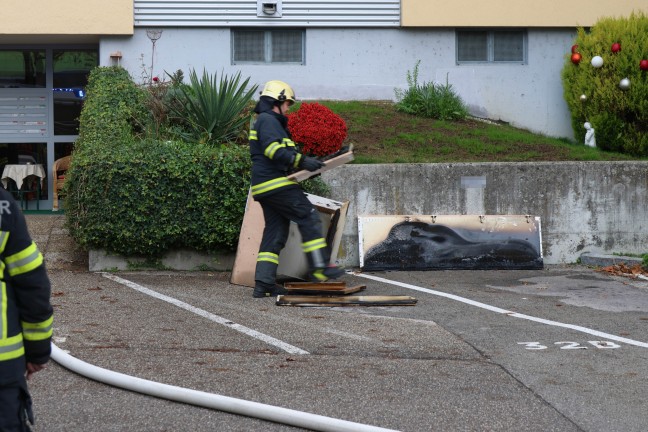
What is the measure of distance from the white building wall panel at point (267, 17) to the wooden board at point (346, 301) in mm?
7431

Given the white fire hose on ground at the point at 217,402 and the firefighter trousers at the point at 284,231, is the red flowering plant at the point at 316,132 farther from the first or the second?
the white fire hose on ground at the point at 217,402

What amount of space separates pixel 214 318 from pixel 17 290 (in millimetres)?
4370

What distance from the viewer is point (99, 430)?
4973 millimetres

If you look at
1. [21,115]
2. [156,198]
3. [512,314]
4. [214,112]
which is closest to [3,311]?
[512,314]

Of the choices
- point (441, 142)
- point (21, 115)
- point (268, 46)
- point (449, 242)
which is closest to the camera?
point (449, 242)

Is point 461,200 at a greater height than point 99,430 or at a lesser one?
greater

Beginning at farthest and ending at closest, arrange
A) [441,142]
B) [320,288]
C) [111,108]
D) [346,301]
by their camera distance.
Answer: [441,142] < [111,108] < [320,288] < [346,301]

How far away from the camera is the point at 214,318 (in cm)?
793

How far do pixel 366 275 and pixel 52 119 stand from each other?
24.4 feet

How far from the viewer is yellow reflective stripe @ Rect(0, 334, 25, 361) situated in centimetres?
352

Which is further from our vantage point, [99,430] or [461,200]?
[461,200]

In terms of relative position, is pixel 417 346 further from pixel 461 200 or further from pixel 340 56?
pixel 340 56

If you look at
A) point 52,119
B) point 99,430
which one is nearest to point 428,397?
point 99,430

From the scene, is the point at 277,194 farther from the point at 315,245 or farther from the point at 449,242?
the point at 449,242
